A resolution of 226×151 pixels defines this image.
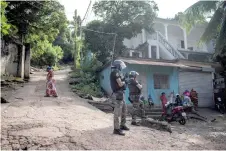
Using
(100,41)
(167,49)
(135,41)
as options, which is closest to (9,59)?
(100,41)

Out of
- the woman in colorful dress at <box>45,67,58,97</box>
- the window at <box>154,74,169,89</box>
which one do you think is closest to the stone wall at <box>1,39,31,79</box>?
the woman in colorful dress at <box>45,67,58,97</box>

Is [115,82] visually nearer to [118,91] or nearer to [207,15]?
[118,91]

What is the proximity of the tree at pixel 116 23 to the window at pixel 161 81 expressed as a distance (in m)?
6.47

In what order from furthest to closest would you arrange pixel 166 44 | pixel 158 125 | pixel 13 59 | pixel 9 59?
pixel 166 44
pixel 13 59
pixel 9 59
pixel 158 125

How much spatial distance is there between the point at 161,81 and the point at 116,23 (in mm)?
8198

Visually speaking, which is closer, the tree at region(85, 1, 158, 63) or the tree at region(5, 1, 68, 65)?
the tree at region(5, 1, 68, 65)

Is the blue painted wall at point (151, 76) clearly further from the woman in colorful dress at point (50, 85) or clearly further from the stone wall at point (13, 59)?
the stone wall at point (13, 59)

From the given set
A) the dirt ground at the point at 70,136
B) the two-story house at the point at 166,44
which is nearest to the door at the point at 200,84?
the two-story house at the point at 166,44

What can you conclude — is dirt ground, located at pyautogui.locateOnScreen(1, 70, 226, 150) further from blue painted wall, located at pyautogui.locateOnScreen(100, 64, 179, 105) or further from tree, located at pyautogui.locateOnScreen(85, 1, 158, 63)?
tree, located at pyautogui.locateOnScreen(85, 1, 158, 63)

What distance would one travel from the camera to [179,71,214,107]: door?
16.5 metres

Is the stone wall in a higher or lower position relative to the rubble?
higher

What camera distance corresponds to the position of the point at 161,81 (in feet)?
A: 51.3

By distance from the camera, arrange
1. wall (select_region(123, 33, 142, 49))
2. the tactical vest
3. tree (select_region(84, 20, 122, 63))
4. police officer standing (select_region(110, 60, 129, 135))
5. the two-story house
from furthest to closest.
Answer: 1. wall (select_region(123, 33, 142, 49))
2. the two-story house
3. tree (select_region(84, 20, 122, 63))
4. the tactical vest
5. police officer standing (select_region(110, 60, 129, 135))

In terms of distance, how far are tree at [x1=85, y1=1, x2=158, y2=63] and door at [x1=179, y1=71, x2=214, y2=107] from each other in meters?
7.07
